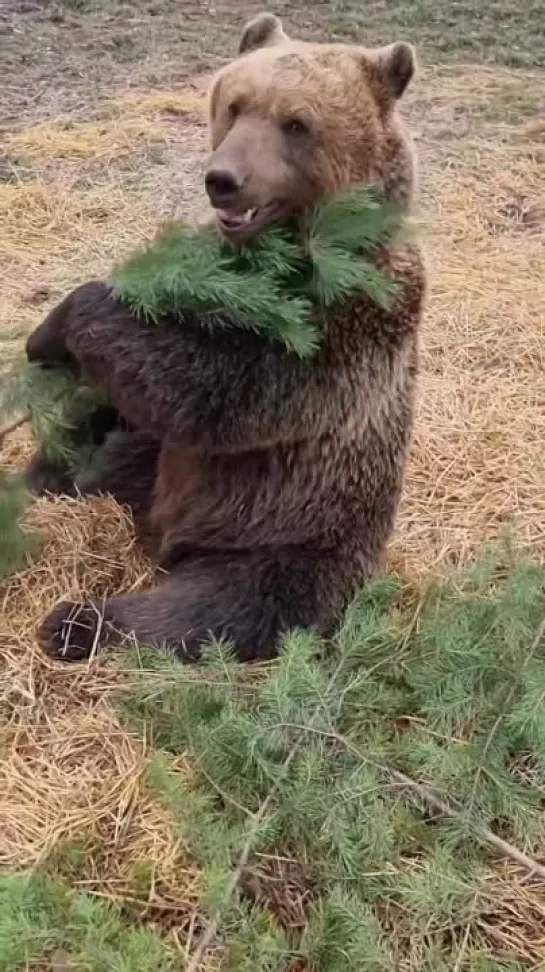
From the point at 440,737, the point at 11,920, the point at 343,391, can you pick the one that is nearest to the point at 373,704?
the point at 440,737

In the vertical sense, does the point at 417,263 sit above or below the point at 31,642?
above

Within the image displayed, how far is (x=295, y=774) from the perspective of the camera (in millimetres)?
3205

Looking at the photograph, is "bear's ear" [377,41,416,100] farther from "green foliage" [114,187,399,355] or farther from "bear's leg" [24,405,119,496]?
"bear's leg" [24,405,119,496]

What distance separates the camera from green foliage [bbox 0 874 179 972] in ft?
8.55

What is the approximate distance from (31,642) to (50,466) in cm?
86

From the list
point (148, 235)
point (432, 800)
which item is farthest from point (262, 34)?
point (148, 235)

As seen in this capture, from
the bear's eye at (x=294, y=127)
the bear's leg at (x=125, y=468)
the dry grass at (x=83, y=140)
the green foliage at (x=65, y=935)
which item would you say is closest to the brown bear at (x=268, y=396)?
the bear's eye at (x=294, y=127)

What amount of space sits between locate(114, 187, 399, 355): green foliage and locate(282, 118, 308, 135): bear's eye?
0.73 feet

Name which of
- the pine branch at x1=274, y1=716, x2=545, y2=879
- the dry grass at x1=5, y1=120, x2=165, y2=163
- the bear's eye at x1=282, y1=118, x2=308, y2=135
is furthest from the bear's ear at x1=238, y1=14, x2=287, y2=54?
the dry grass at x1=5, y1=120, x2=165, y2=163

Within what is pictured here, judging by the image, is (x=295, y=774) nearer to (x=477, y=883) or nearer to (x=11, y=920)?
(x=477, y=883)

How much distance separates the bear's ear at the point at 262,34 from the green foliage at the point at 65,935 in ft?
8.70

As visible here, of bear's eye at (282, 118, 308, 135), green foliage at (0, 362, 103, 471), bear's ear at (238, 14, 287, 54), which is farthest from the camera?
bear's ear at (238, 14, 287, 54)

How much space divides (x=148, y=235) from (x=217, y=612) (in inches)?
141

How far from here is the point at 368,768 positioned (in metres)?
3.27
